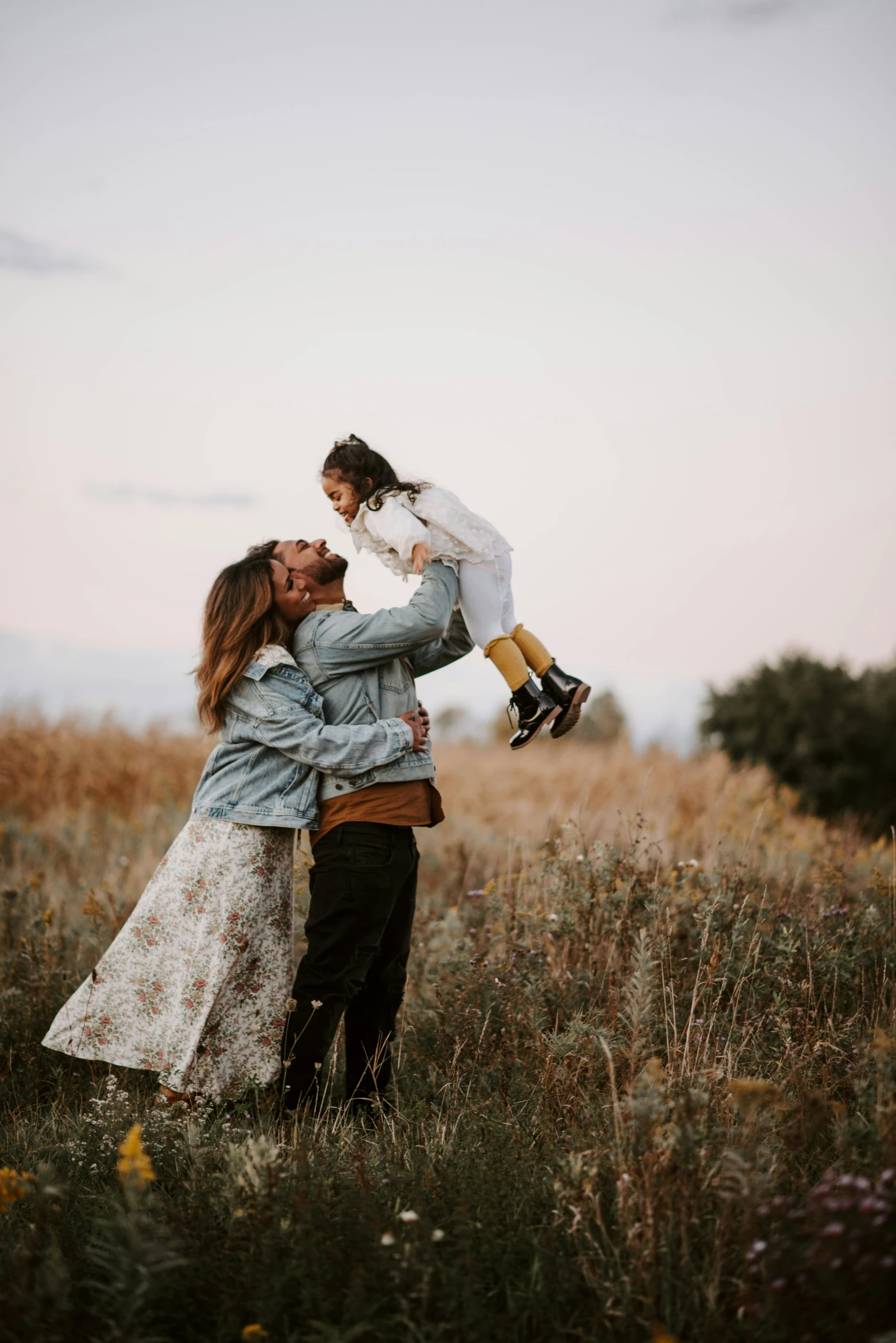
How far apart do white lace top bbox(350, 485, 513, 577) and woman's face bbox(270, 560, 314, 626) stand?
1.59 feet

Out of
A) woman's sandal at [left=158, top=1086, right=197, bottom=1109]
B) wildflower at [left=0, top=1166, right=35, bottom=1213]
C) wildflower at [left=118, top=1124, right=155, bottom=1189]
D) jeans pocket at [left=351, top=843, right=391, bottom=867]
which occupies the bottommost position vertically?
woman's sandal at [left=158, top=1086, right=197, bottom=1109]

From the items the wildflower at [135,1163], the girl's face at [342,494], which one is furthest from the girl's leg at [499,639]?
the wildflower at [135,1163]

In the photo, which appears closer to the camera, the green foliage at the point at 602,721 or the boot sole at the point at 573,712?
the boot sole at the point at 573,712

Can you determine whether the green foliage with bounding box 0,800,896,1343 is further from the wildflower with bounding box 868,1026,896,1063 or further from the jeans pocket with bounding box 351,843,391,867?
the jeans pocket with bounding box 351,843,391,867

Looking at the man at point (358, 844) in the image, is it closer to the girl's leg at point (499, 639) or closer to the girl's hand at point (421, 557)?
the girl's hand at point (421, 557)

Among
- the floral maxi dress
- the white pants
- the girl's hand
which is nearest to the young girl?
the white pants

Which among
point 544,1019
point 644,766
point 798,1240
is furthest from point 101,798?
point 798,1240

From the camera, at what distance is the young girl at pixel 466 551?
13.9ft

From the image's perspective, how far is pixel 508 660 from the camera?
442 centimetres

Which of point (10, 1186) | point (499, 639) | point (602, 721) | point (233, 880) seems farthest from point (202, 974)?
point (602, 721)

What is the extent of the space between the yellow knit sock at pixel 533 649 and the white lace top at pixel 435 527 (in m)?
0.42

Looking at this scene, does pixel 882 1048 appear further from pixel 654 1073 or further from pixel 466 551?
pixel 466 551

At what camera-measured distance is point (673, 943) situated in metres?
4.48

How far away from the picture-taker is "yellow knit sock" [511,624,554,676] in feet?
14.9
